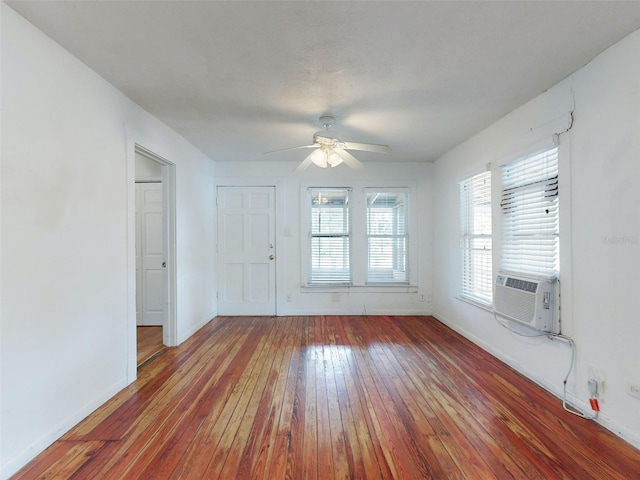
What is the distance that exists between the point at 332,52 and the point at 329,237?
9.85 feet

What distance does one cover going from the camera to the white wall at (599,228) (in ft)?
5.74

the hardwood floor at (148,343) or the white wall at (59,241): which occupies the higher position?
the white wall at (59,241)

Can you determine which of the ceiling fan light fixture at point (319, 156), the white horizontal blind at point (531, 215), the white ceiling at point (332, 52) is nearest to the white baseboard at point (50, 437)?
the white ceiling at point (332, 52)

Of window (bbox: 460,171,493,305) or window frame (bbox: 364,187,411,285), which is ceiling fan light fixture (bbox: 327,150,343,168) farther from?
window frame (bbox: 364,187,411,285)

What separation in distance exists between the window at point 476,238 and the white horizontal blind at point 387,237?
101 cm

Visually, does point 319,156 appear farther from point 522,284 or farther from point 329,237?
point 522,284

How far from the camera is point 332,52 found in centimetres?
185

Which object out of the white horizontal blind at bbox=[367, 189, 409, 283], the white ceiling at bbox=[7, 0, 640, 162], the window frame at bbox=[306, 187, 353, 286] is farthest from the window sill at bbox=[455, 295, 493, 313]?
the white ceiling at bbox=[7, 0, 640, 162]

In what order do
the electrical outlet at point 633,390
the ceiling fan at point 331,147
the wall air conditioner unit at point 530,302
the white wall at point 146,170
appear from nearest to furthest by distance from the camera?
the electrical outlet at point 633,390 < the wall air conditioner unit at point 530,302 < the ceiling fan at point 331,147 < the white wall at point 146,170

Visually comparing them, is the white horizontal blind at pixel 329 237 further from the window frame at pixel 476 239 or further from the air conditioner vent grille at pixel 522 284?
the air conditioner vent grille at pixel 522 284

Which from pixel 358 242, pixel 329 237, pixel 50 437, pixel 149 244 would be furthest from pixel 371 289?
pixel 50 437

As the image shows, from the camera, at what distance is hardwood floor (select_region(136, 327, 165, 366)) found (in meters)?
3.00

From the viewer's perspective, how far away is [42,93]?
1.71 m

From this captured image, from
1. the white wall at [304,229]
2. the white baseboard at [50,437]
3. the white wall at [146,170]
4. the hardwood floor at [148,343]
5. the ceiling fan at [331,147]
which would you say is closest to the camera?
the white baseboard at [50,437]
